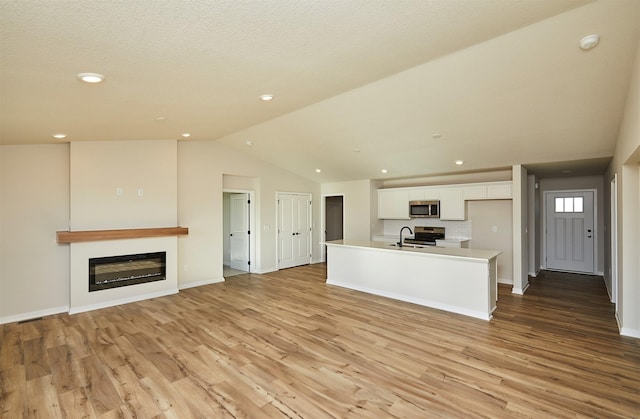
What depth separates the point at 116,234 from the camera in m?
4.97

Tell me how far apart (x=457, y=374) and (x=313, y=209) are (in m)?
6.21

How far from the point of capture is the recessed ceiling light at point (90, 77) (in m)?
2.25

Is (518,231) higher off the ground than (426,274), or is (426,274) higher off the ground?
(518,231)

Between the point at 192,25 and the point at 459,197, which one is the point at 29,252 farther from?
the point at 459,197

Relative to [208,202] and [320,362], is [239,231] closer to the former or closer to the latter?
[208,202]

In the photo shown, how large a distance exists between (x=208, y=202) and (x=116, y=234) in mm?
1793

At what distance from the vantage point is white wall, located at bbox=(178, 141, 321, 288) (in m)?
6.06

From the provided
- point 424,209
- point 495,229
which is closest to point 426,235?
point 424,209

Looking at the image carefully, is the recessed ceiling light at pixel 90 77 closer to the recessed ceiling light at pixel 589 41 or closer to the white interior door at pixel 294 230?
the recessed ceiling light at pixel 589 41

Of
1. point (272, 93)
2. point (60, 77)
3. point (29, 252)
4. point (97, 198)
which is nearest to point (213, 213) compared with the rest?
point (97, 198)

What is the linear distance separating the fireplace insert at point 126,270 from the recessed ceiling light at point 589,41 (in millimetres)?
6242

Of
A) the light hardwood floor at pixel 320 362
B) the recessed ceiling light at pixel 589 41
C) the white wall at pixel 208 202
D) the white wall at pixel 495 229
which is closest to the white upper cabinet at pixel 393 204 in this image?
the white wall at pixel 495 229

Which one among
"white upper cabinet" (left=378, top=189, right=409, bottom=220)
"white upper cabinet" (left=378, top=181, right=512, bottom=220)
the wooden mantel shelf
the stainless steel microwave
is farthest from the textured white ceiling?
"white upper cabinet" (left=378, top=189, right=409, bottom=220)

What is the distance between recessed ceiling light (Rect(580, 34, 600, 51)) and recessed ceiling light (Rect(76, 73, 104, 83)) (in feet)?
12.5
